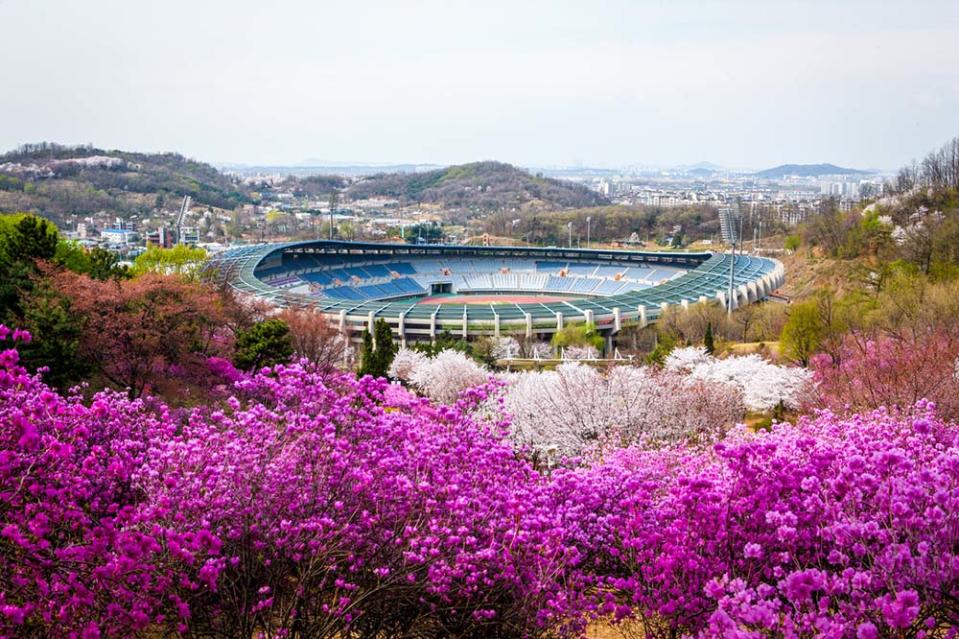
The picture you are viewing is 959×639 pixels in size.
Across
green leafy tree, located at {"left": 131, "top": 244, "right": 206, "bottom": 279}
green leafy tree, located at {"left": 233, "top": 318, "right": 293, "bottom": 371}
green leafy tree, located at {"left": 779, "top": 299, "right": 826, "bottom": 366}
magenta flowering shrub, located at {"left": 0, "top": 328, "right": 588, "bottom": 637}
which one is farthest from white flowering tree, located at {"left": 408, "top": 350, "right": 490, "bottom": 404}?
magenta flowering shrub, located at {"left": 0, "top": 328, "right": 588, "bottom": 637}

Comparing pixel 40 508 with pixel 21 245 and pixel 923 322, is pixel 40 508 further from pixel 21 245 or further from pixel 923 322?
pixel 923 322

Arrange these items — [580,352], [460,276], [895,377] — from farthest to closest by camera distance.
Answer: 1. [460,276]
2. [580,352]
3. [895,377]

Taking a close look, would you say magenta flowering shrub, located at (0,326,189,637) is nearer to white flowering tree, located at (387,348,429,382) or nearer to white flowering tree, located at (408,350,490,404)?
white flowering tree, located at (408,350,490,404)

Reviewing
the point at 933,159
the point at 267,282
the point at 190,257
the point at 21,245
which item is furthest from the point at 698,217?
the point at 21,245

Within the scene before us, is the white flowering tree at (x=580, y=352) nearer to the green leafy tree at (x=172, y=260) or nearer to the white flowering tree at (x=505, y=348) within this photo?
the white flowering tree at (x=505, y=348)

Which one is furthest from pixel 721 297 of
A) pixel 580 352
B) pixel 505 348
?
pixel 505 348

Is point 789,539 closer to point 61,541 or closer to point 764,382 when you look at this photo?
point 61,541

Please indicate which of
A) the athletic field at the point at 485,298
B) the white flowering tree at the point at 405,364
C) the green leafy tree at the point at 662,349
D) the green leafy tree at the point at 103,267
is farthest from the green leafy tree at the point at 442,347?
the athletic field at the point at 485,298
